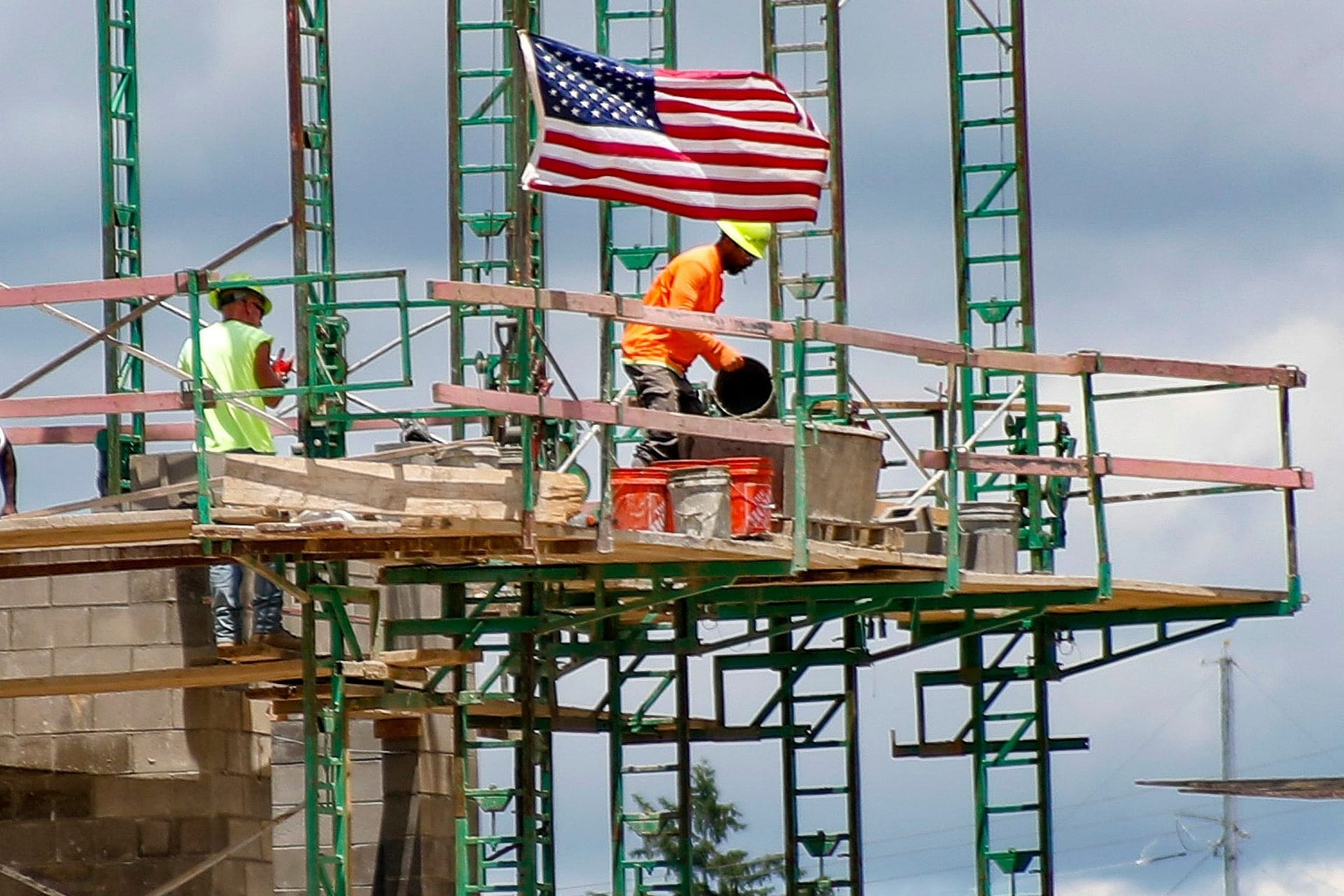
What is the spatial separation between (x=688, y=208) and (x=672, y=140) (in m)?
0.46

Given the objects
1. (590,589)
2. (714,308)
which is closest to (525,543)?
(714,308)

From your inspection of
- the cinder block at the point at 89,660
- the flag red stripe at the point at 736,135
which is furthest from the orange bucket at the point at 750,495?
the cinder block at the point at 89,660

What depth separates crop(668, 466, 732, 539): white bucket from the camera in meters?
24.1

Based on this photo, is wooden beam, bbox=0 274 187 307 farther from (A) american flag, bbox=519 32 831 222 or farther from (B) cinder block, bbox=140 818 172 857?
(B) cinder block, bbox=140 818 172 857

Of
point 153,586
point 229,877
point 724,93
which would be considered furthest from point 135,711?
point 724,93

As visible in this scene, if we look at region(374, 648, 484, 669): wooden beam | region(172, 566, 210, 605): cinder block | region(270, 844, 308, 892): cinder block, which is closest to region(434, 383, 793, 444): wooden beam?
region(374, 648, 484, 669): wooden beam

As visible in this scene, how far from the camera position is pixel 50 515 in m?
23.0

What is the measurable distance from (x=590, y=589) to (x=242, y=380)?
166 inches

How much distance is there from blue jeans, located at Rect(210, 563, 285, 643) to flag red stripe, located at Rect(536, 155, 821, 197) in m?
4.22

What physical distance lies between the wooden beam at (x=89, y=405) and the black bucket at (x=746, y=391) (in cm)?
468

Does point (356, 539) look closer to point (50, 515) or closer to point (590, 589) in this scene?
point (50, 515)

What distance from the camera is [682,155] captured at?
24.9m

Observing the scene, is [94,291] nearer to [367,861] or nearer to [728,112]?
[728,112]

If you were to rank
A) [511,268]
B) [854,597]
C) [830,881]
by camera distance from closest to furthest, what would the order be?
1. [854,597]
2. [511,268]
3. [830,881]
